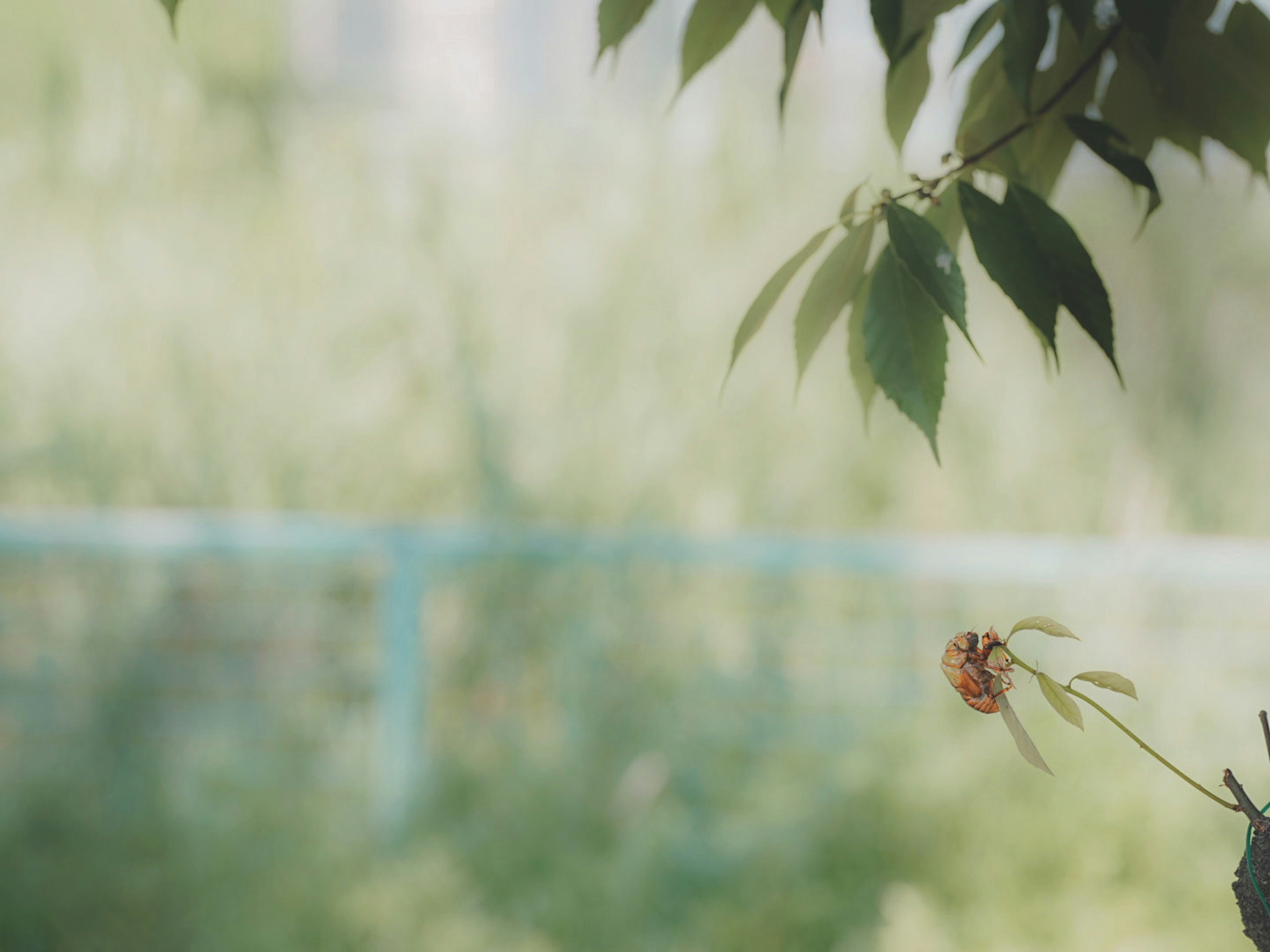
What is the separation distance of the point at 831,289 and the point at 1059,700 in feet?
0.58

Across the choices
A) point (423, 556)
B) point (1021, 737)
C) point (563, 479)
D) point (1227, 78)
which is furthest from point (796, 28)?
point (563, 479)

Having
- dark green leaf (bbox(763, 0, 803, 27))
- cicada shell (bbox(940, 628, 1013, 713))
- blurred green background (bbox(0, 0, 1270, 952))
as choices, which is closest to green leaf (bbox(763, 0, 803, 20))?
dark green leaf (bbox(763, 0, 803, 27))

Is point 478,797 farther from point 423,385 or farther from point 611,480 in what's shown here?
point 423,385

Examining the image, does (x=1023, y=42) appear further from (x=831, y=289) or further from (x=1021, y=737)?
(x=1021, y=737)

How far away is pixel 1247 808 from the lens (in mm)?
334

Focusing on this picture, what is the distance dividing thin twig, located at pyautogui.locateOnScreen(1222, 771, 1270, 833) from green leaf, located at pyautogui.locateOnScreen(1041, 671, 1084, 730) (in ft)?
0.15

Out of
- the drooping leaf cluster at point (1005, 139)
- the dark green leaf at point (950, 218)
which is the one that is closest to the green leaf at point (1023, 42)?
the drooping leaf cluster at point (1005, 139)

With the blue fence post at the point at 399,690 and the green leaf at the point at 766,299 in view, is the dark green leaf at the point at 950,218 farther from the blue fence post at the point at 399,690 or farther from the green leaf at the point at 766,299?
the blue fence post at the point at 399,690

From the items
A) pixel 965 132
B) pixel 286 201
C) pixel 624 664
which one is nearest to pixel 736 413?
pixel 624 664

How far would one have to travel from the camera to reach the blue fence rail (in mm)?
1805

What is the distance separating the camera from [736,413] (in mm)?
2219

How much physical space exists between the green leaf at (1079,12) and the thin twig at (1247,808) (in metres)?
0.27

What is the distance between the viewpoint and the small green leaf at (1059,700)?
332 millimetres

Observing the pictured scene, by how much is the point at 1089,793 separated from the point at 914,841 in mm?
317
